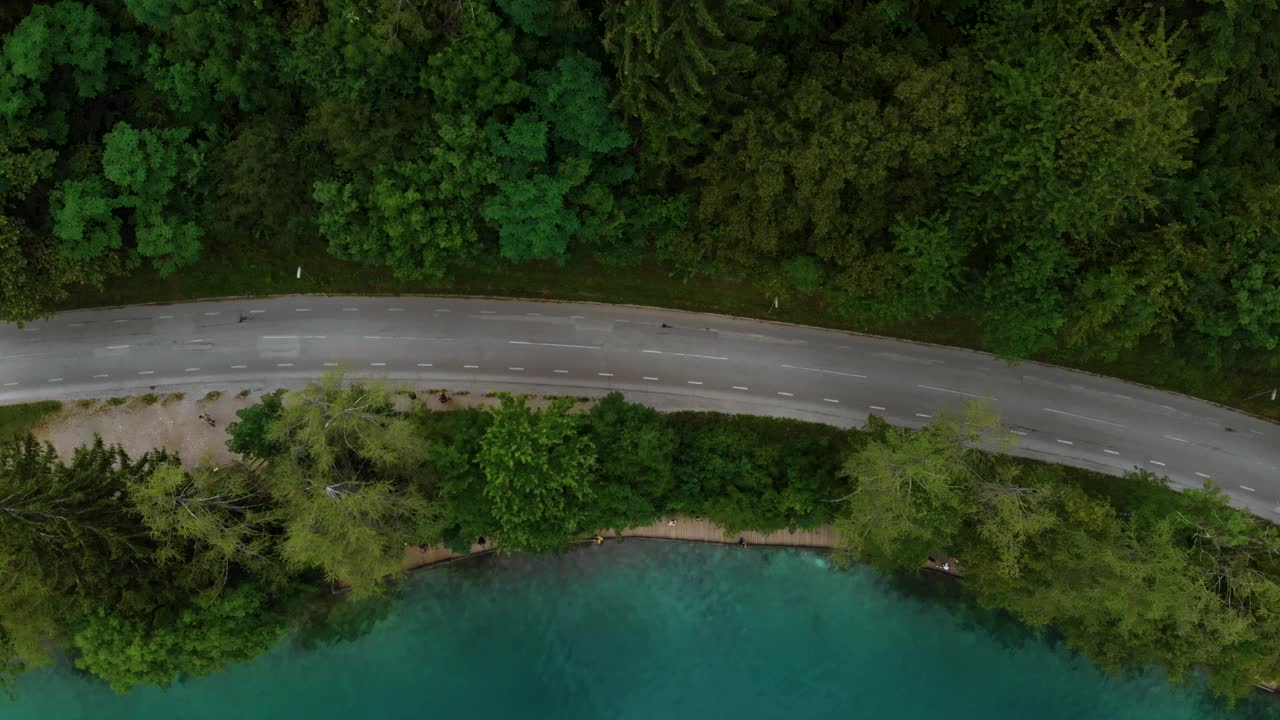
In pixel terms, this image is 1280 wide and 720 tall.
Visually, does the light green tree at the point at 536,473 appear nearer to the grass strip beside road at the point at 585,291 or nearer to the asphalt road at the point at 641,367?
the asphalt road at the point at 641,367

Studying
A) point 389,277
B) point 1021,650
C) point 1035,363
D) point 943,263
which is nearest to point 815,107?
point 943,263

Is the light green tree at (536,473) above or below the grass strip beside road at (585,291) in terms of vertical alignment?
below

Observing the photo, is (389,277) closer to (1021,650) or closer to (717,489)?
(717,489)

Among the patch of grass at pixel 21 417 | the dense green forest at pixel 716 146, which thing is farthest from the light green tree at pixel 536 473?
the patch of grass at pixel 21 417

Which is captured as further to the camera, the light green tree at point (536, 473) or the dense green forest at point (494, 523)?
the light green tree at point (536, 473)

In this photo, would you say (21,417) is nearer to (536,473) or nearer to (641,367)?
(536,473)

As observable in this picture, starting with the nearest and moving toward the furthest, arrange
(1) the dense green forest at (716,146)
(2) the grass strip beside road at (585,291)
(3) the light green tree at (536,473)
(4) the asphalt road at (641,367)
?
1. (1) the dense green forest at (716,146)
2. (3) the light green tree at (536,473)
3. (2) the grass strip beside road at (585,291)
4. (4) the asphalt road at (641,367)
